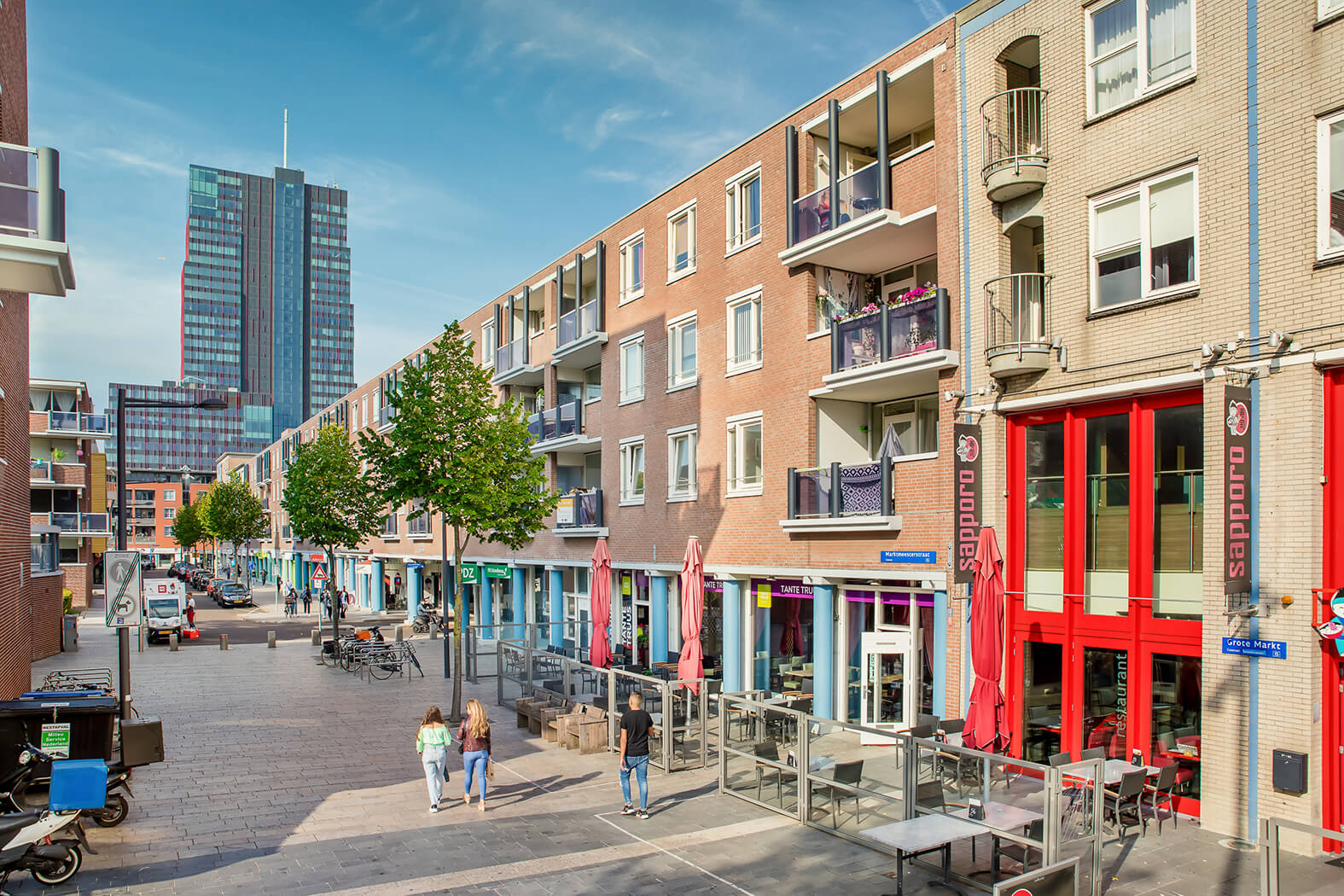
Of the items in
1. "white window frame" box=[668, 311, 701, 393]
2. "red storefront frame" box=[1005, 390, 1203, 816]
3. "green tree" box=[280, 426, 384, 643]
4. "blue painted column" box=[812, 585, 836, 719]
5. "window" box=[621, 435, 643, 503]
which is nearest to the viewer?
"red storefront frame" box=[1005, 390, 1203, 816]

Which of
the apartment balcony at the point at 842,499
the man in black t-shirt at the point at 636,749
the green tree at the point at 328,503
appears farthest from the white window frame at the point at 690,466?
the green tree at the point at 328,503

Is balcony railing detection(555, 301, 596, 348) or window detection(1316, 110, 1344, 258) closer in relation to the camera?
window detection(1316, 110, 1344, 258)

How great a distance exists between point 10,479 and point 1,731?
8.33m

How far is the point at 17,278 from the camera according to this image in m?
10.4

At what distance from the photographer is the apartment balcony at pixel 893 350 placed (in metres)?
16.0

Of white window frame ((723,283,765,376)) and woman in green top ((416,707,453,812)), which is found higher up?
white window frame ((723,283,765,376))

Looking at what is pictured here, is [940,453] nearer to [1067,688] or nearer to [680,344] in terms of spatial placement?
[1067,688]

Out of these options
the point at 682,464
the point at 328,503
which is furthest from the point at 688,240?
the point at 328,503

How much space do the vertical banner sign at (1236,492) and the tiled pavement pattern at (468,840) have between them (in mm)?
3191

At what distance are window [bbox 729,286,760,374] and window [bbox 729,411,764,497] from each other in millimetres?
1220

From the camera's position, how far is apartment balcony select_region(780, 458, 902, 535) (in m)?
17.1

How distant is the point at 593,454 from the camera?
33312 millimetres

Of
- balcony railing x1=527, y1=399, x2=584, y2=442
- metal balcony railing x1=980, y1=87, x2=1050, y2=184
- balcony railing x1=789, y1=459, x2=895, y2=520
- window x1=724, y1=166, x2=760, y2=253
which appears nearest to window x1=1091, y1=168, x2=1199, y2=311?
metal balcony railing x1=980, y1=87, x2=1050, y2=184

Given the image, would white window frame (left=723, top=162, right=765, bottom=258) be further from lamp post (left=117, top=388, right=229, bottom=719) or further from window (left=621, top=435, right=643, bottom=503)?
lamp post (left=117, top=388, right=229, bottom=719)
